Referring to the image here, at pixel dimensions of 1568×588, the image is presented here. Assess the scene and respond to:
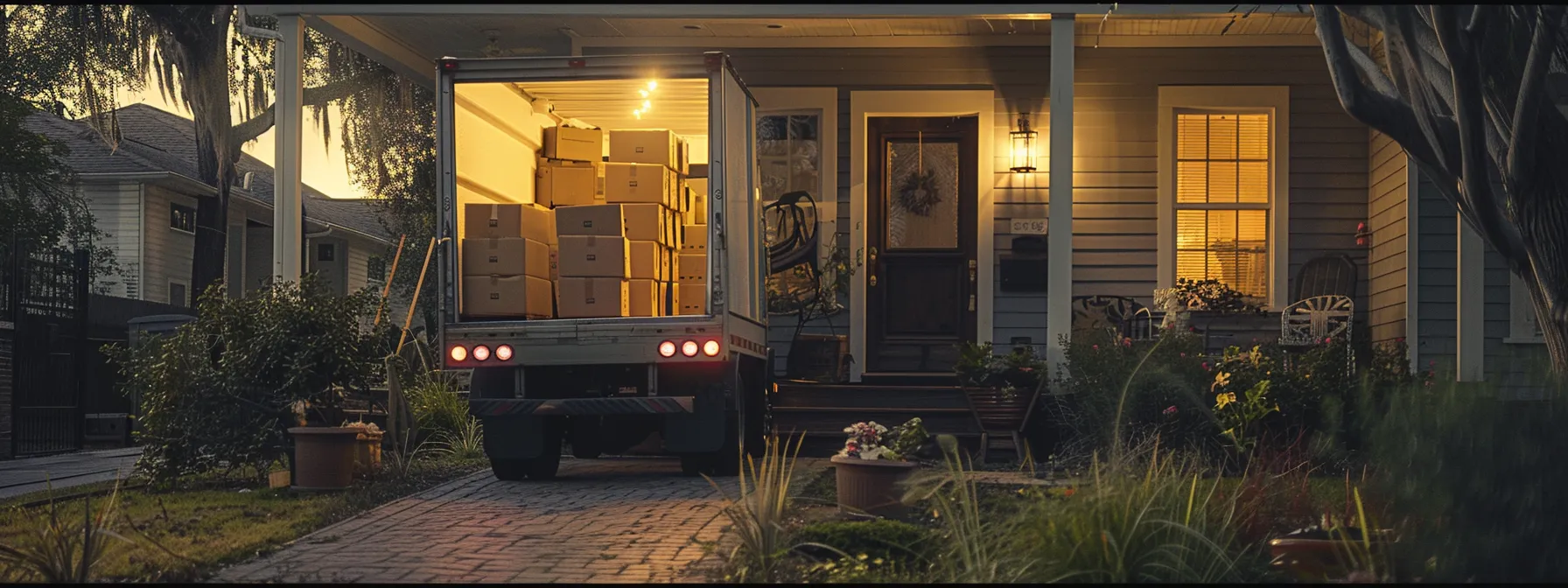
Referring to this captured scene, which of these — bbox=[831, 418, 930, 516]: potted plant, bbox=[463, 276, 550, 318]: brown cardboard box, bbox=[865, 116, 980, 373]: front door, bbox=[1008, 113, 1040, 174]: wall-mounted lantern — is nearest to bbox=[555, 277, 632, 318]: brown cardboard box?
bbox=[463, 276, 550, 318]: brown cardboard box

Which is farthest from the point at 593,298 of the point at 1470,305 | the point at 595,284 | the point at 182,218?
the point at 182,218

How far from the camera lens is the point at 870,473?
737 centimetres

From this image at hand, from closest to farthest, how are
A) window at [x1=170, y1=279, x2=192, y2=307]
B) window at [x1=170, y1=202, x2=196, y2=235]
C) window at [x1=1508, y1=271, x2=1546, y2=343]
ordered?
1. window at [x1=1508, y1=271, x2=1546, y2=343]
2. window at [x1=170, y1=202, x2=196, y2=235]
3. window at [x1=170, y1=279, x2=192, y2=307]

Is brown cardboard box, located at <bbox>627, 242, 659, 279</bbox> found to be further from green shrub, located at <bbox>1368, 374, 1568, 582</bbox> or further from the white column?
the white column

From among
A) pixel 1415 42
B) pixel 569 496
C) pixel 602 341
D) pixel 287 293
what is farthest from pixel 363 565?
pixel 1415 42

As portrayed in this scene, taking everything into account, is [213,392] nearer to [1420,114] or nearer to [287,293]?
[287,293]

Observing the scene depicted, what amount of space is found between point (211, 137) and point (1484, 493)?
18.3 m

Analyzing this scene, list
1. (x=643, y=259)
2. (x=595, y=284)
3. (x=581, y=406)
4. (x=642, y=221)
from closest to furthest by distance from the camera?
(x=581, y=406) < (x=595, y=284) < (x=643, y=259) < (x=642, y=221)

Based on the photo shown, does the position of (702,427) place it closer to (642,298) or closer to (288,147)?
(642,298)

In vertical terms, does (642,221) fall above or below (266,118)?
below

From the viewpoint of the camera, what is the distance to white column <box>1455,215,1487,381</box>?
37.3 ft

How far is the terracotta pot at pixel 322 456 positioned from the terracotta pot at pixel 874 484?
3350 mm

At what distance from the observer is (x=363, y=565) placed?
6.32 m

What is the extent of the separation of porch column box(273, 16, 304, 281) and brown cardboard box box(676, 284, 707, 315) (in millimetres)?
2748
